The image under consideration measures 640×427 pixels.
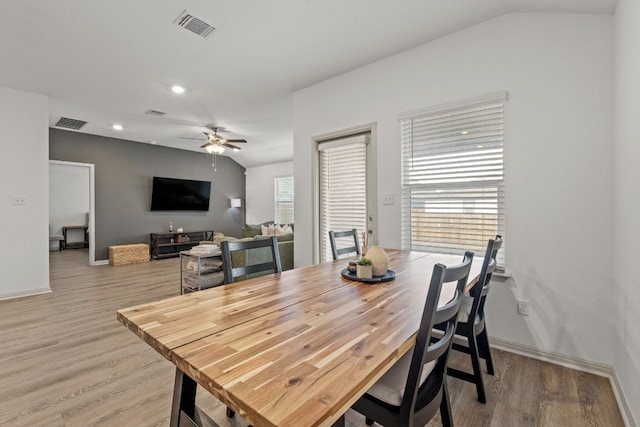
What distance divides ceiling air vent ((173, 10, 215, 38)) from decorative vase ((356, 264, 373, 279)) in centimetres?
244

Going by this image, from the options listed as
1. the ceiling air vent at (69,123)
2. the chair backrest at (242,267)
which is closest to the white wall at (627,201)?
the chair backrest at (242,267)

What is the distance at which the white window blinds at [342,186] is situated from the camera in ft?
11.5

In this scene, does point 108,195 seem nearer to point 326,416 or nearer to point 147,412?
point 147,412

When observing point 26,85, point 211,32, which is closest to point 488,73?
point 211,32

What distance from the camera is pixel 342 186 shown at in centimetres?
372

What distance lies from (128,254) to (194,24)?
553 centimetres

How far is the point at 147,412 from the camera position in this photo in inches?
68.4

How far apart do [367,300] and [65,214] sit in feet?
37.7

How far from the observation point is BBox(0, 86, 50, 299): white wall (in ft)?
12.9

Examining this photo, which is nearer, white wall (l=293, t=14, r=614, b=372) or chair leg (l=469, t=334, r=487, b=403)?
chair leg (l=469, t=334, r=487, b=403)

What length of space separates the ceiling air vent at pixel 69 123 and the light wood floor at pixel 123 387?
370 cm

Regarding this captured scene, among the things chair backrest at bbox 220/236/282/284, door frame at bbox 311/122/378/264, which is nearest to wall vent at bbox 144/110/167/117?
door frame at bbox 311/122/378/264

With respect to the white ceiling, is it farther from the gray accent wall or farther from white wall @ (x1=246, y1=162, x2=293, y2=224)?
white wall @ (x1=246, y1=162, x2=293, y2=224)

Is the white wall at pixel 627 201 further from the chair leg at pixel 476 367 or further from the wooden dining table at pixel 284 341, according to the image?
the wooden dining table at pixel 284 341
